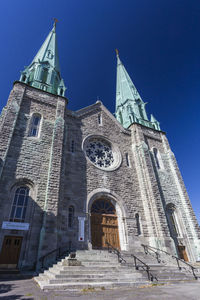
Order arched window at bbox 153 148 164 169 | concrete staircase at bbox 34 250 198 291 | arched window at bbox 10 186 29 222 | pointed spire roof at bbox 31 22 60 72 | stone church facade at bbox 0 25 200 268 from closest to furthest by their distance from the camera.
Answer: concrete staircase at bbox 34 250 198 291
arched window at bbox 10 186 29 222
stone church facade at bbox 0 25 200 268
arched window at bbox 153 148 164 169
pointed spire roof at bbox 31 22 60 72

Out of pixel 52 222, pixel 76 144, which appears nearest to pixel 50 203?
pixel 52 222

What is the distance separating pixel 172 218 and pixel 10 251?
13384 mm

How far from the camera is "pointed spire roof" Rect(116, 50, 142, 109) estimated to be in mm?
26828

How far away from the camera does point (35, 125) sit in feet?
47.4

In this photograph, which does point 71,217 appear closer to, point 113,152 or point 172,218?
point 113,152

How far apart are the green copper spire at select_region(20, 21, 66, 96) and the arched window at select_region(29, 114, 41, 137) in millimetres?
3988

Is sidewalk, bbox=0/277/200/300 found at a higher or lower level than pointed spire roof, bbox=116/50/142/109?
lower

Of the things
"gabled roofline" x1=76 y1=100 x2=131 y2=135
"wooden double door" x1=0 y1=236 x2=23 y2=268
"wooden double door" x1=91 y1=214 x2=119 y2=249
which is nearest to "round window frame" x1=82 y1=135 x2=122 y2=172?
"gabled roofline" x1=76 y1=100 x2=131 y2=135

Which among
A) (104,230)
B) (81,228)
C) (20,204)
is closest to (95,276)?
(81,228)

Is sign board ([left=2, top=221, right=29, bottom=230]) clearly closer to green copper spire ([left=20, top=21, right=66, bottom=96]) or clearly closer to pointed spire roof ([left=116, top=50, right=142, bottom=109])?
green copper spire ([left=20, top=21, right=66, bottom=96])

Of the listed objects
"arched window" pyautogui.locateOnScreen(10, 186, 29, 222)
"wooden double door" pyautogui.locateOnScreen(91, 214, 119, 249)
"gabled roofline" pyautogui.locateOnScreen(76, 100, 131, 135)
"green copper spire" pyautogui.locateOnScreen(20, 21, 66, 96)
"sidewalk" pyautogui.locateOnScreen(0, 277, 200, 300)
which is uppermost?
"green copper spire" pyautogui.locateOnScreen(20, 21, 66, 96)

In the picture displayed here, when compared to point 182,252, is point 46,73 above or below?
above

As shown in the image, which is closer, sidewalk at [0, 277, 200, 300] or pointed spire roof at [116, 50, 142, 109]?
sidewalk at [0, 277, 200, 300]

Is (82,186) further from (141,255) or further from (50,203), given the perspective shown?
(141,255)
